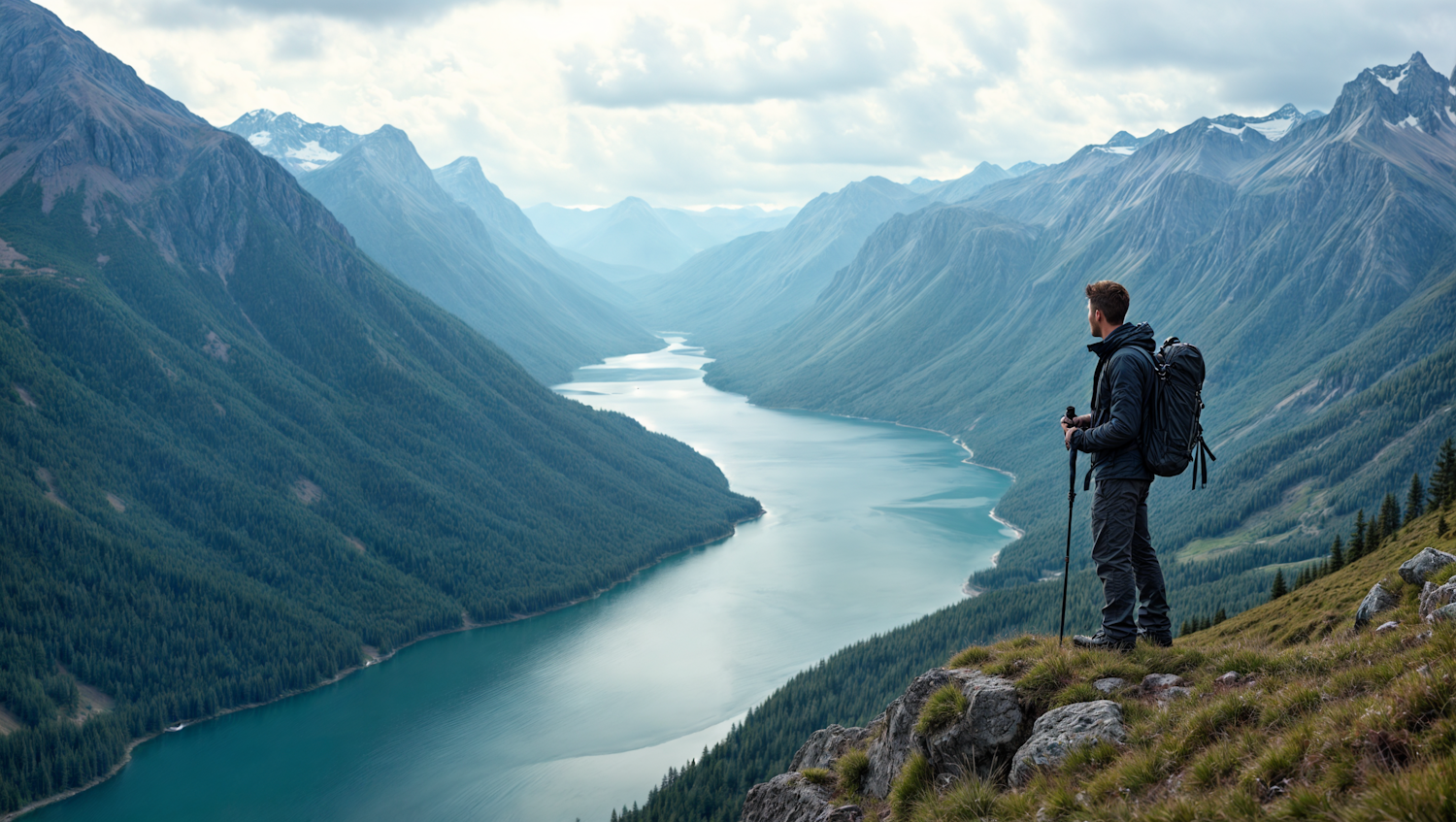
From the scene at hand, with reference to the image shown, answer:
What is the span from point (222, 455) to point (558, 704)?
6888cm

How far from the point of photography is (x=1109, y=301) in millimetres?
11953

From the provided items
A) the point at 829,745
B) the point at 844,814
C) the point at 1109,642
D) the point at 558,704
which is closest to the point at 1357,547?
the point at 829,745

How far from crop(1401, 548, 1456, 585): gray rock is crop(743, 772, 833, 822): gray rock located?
10.3 meters

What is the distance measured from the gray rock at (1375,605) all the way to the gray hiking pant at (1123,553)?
14.7 feet

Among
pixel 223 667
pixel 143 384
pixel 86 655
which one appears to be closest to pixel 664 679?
pixel 223 667

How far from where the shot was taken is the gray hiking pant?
1177cm

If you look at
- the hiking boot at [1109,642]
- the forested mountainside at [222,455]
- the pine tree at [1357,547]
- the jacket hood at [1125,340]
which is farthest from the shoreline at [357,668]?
the jacket hood at [1125,340]

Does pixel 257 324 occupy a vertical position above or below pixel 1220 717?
above

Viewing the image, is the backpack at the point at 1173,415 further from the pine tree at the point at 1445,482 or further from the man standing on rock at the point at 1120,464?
the pine tree at the point at 1445,482

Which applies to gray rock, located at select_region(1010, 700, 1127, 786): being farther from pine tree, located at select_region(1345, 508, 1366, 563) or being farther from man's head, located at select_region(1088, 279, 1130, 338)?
pine tree, located at select_region(1345, 508, 1366, 563)

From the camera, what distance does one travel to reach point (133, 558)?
311ft

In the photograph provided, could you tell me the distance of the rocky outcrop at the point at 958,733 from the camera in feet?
38.4

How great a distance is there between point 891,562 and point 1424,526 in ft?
236

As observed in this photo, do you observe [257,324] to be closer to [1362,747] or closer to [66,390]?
[66,390]
